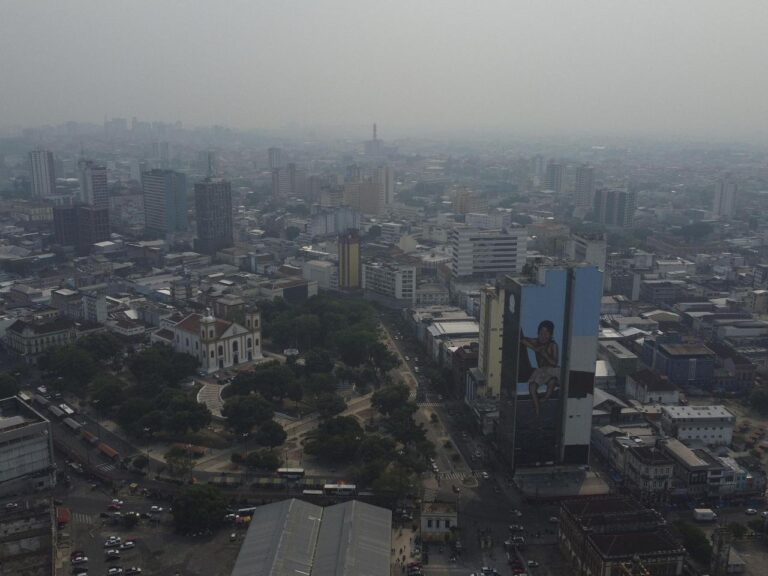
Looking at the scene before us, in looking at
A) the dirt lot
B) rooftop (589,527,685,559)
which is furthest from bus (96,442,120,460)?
rooftop (589,527,685,559)

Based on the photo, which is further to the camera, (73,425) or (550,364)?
(73,425)

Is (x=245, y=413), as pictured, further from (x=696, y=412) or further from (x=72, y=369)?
(x=696, y=412)

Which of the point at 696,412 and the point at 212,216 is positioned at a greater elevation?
the point at 212,216

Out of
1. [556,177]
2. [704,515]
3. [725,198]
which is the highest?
[556,177]

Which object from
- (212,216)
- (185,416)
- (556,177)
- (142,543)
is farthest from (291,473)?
(556,177)

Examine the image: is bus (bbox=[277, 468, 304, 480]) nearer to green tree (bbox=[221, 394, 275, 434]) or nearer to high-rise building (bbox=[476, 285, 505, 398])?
green tree (bbox=[221, 394, 275, 434])

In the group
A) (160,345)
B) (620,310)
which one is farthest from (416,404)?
(620,310)

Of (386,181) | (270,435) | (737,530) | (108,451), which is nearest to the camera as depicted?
(737,530)
